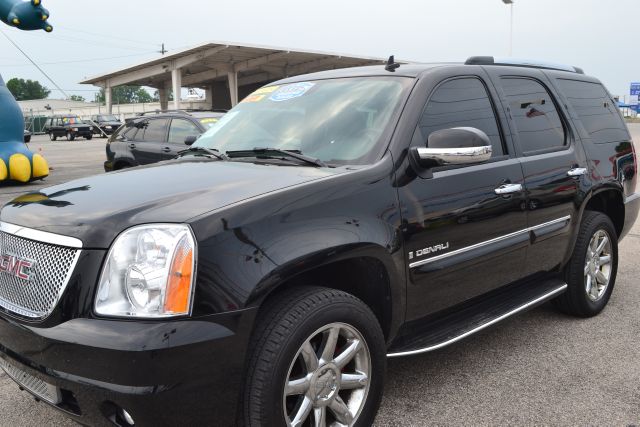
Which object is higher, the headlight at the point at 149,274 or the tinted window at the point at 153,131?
the tinted window at the point at 153,131

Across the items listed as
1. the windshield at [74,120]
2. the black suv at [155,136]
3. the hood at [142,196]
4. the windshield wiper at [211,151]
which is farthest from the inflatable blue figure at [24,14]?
the windshield at [74,120]

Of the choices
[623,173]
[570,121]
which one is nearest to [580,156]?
[570,121]

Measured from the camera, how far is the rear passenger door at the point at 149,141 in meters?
10.7

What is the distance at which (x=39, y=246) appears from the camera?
2334 millimetres

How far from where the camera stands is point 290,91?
373 centimetres

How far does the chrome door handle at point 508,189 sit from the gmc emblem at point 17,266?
2410 mm

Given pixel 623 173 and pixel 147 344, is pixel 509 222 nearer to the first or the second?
pixel 623 173

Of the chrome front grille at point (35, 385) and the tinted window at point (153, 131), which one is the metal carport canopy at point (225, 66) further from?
the chrome front grille at point (35, 385)

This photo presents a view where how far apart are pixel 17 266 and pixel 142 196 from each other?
0.58 metres

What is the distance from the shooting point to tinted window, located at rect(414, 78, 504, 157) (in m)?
3.17

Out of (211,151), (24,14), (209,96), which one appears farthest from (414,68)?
(209,96)

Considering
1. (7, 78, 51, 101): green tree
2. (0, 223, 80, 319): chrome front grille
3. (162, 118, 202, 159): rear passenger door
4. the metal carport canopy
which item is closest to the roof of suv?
(0, 223, 80, 319): chrome front grille

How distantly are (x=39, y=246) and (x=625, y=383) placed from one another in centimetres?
315

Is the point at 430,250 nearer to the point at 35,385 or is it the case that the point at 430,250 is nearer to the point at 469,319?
the point at 469,319
